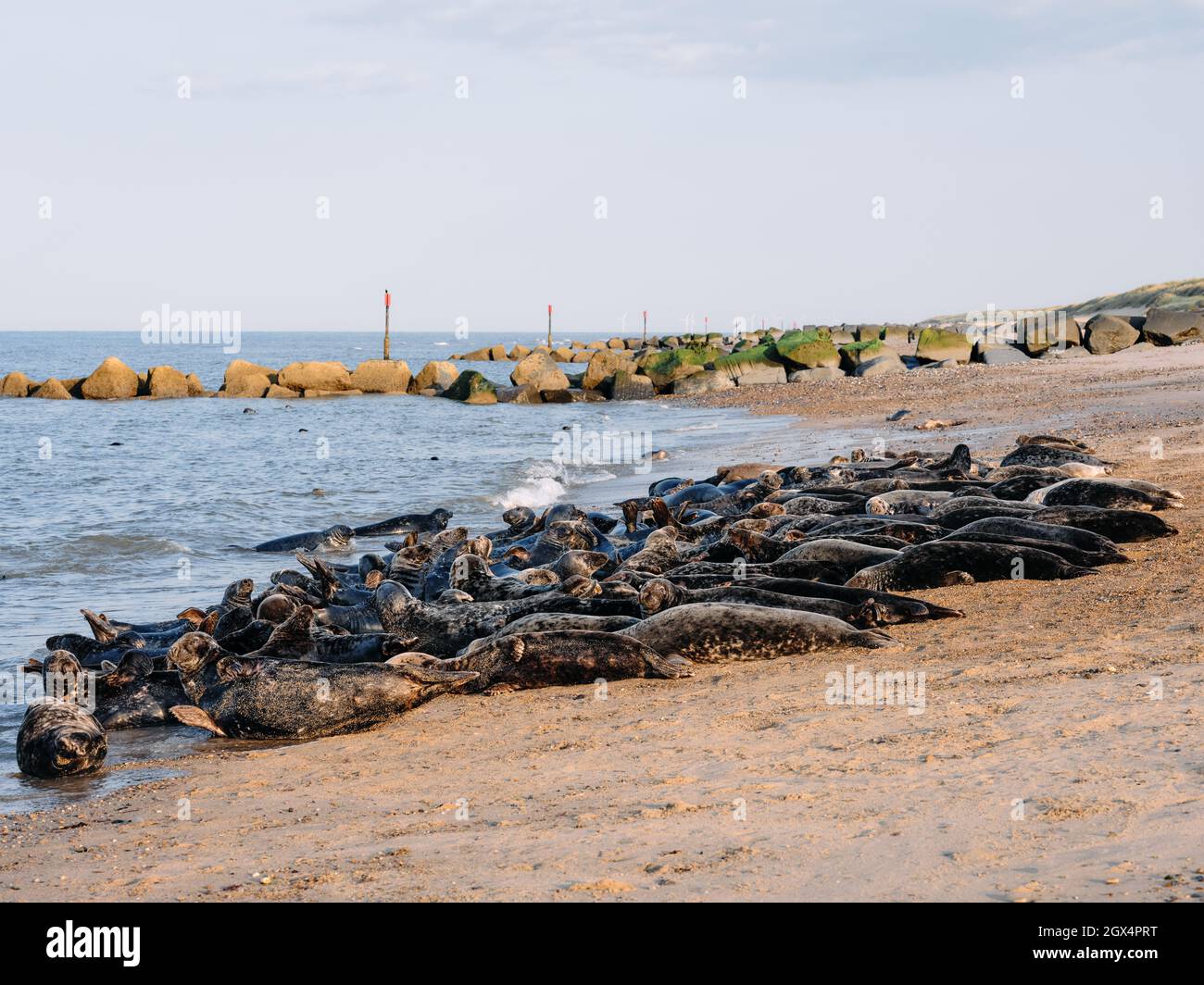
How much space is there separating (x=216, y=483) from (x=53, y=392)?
29151 millimetres

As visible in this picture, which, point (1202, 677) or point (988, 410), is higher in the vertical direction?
point (988, 410)

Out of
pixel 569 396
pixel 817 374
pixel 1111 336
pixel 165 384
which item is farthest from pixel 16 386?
pixel 1111 336

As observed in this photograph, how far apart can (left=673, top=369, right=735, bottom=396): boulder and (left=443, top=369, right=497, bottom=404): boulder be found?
6.63m

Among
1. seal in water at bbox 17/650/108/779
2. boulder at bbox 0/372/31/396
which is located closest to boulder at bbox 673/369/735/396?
boulder at bbox 0/372/31/396

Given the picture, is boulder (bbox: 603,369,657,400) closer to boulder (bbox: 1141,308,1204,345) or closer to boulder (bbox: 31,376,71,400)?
boulder (bbox: 1141,308,1204,345)

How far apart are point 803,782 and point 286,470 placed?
19.9 metres

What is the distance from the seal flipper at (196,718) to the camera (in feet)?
19.9

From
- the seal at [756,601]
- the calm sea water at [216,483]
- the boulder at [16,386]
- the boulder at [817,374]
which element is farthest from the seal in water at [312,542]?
the boulder at [16,386]

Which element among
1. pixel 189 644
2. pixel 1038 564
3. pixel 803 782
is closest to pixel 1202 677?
pixel 803 782

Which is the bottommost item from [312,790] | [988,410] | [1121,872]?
[312,790]

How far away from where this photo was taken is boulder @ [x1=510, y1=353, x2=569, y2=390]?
40.8 m

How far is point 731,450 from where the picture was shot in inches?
814

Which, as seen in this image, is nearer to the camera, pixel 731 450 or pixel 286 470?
pixel 731 450

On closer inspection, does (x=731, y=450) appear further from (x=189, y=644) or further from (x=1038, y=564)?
(x=189, y=644)
